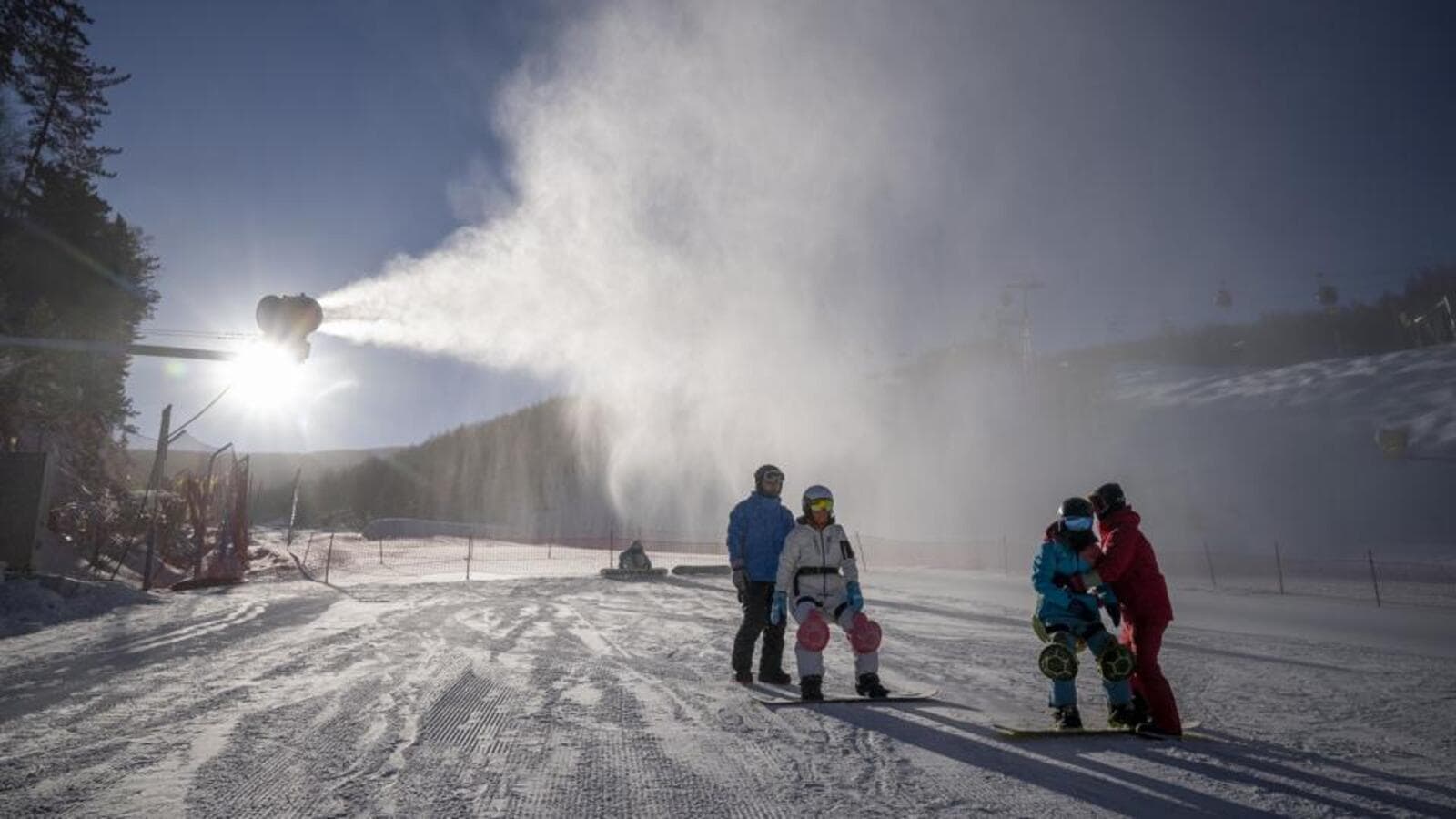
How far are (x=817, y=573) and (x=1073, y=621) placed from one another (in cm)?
197

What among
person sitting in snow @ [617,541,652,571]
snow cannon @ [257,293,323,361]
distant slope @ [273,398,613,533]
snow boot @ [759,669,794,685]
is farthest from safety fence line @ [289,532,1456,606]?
distant slope @ [273,398,613,533]

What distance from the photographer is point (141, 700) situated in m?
5.30

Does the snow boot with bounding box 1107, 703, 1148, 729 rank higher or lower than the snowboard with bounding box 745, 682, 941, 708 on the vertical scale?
higher

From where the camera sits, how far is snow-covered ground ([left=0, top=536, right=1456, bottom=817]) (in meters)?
3.24

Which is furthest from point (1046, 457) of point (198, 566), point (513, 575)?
point (198, 566)

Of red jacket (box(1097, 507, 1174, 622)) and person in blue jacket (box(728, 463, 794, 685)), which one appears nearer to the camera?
red jacket (box(1097, 507, 1174, 622))

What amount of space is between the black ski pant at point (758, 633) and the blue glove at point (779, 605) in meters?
0.43

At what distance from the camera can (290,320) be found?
23.8ft

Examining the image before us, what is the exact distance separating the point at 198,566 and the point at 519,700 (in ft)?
60.5

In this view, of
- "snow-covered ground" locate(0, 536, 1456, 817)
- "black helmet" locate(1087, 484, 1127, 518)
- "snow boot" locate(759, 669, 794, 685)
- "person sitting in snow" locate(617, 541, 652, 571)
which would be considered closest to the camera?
"snow-covered ground" locate(0, 536, 1456, 817)

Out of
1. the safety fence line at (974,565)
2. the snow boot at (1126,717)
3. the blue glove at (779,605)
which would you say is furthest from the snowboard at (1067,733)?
the safety fence line at (974,565)

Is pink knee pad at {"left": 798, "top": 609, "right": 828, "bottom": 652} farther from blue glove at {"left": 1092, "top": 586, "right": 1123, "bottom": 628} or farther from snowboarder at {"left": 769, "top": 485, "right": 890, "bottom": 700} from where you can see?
blue glove at {"left": 1092, "top": 586, "right": 1123, "bottom": 628}

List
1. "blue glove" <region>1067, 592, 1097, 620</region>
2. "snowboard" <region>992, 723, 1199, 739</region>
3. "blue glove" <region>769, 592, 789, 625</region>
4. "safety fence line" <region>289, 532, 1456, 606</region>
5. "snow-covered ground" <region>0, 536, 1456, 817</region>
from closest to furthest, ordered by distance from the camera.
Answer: "snow-covered ground" <region>0, 536, 1456, 817</region>, "snowboard" <region>992, 723, 1199, 739</region>, "blue glove" <region>1067, 592, 1097, 620</region>, "blue glove" <region>769, 592, 789, 625</region>, "safety fence line" <region>289, 532, 1456, 606</region>

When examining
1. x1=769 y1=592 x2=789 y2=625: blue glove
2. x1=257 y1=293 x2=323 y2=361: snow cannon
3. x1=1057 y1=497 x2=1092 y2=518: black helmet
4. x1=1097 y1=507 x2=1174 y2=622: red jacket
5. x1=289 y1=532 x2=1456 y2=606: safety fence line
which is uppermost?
x1=257 y1=293 x2=323 y2=361: snow cannon
